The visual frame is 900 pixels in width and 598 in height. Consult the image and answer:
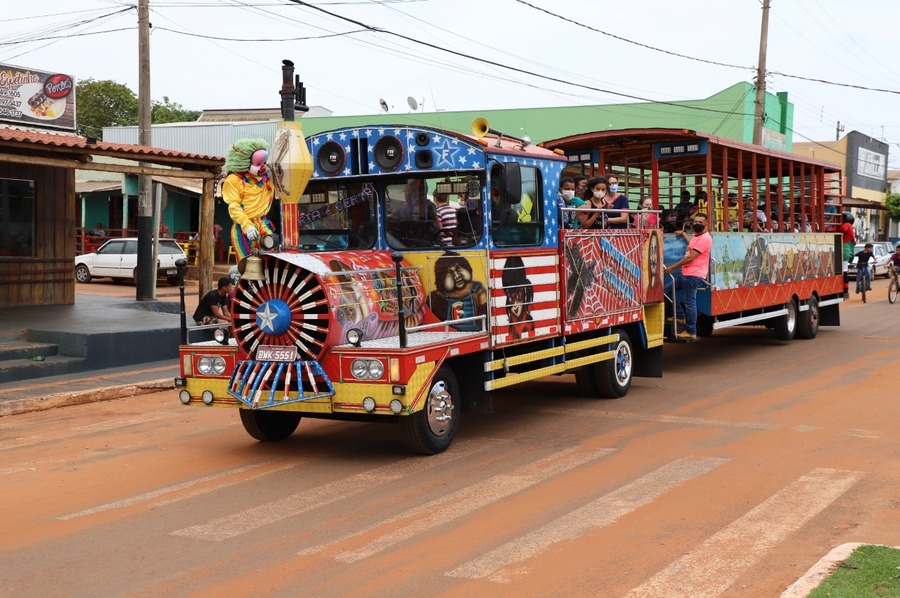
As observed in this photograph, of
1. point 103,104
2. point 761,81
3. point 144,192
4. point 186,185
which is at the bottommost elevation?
point 144,192

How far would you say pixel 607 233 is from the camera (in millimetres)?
11672

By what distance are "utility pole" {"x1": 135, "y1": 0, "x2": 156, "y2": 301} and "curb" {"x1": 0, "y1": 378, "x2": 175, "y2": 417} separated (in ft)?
25.0

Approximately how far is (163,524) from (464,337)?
3.32 meters

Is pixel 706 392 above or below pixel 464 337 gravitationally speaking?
below

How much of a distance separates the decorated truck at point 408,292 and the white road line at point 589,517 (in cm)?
185

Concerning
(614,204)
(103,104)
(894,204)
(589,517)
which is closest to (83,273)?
(614,204)

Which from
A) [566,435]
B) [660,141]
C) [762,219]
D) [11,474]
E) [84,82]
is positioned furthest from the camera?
[84,82]

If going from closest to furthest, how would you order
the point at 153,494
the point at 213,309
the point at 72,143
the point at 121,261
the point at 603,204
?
the point at 153,494
the point at 603,204
the point at 213,309
the point at 72,143
the point at 121,261

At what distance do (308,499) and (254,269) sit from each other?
6.89 feet

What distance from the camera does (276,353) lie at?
8578mm

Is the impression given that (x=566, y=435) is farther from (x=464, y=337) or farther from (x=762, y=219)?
(x=762, y=219)

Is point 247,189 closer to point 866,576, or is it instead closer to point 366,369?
point 366,369

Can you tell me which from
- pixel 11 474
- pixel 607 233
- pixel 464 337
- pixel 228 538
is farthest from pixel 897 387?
pixel 11 474

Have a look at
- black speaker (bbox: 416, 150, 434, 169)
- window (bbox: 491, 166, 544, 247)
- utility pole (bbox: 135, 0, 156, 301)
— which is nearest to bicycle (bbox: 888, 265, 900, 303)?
utility pole (bbox: 135, 0, 156, 301)
